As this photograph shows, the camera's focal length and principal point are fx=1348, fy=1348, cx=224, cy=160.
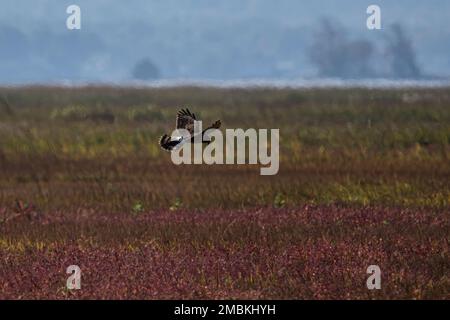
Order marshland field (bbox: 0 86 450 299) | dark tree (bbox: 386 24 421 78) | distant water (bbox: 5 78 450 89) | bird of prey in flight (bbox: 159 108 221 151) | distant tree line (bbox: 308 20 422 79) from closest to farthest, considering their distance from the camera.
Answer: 1. marshland field (bbox: 0 86 450 299)
2. bird of prey in flight (bbox: 159 108 221 151)
3. distant water (bbox: 5 78 450 89)
4. dark tree (bbox: 386 24 421 78)
5. distant tree line (bbox: 308 20 422 79)

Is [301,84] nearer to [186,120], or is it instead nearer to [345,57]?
[186,120]

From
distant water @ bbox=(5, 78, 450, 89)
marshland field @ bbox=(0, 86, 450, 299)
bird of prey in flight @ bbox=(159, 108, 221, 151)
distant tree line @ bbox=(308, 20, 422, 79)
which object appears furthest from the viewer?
distant tree line @ bbox=(308, 20, 422, 79)

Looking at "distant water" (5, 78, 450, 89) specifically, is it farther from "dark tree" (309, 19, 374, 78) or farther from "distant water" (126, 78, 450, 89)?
"dark tree" (309, 19, 374, 78)

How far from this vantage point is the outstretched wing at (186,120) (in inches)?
594

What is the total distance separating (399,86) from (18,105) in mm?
12398

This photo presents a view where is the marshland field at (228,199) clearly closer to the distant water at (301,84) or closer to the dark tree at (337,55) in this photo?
the distant water at (301,84)

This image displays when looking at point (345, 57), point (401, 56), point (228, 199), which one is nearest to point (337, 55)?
point (345, 57)

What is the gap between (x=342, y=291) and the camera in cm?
1141

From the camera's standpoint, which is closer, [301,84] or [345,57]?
[301,84]

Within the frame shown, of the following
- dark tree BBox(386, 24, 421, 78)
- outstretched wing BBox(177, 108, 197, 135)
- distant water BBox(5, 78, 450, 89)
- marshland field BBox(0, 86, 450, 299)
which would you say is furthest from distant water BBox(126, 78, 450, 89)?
dark tree BBox(386, 24, 421, 78)

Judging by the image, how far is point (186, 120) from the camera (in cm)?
1527

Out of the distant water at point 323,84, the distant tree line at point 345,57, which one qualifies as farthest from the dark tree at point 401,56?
the distant water at point 323,84

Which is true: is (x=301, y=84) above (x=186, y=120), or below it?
above

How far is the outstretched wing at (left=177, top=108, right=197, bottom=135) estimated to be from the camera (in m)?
15.1
